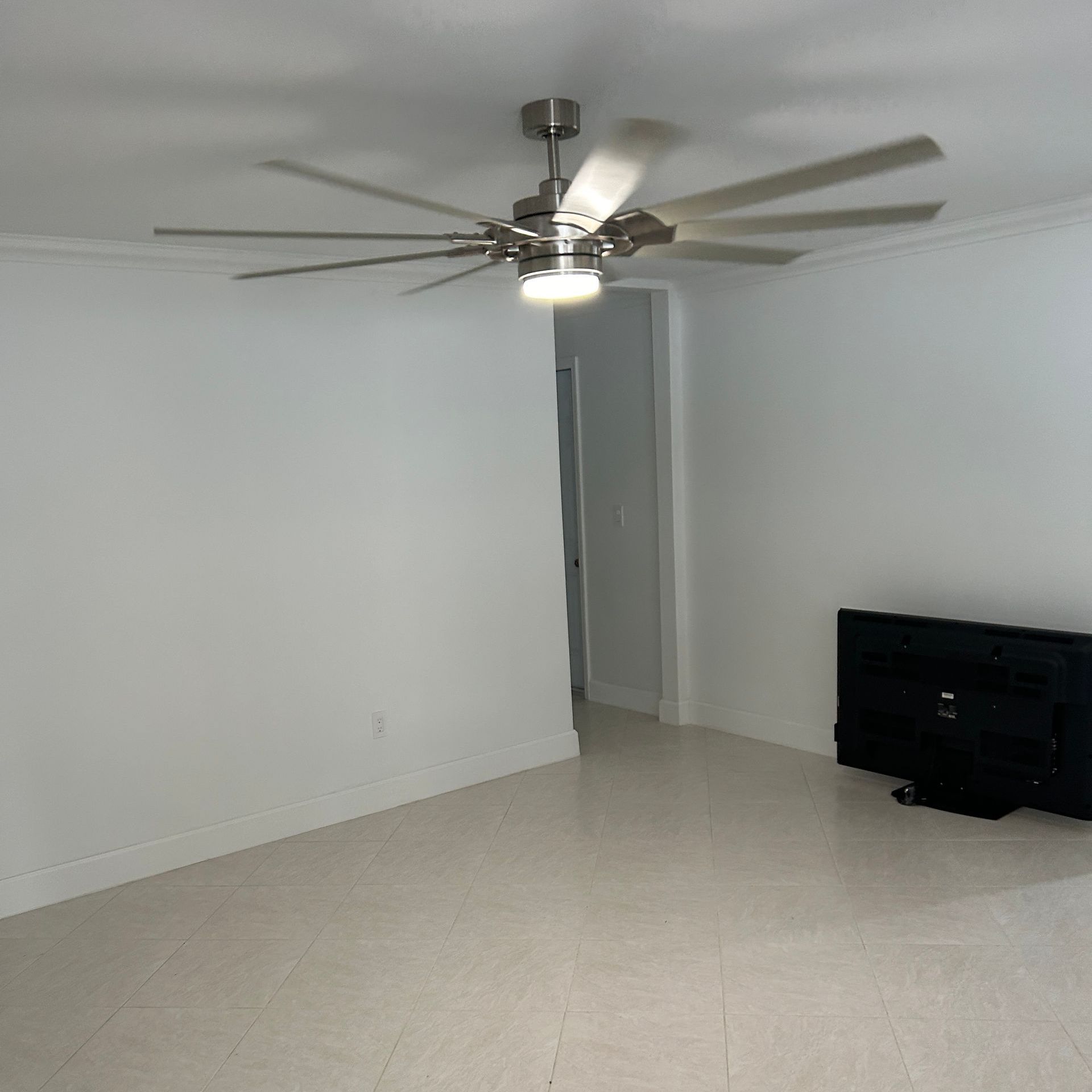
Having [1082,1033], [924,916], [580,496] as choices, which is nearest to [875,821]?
[924,916]

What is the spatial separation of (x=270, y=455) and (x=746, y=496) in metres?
2.31

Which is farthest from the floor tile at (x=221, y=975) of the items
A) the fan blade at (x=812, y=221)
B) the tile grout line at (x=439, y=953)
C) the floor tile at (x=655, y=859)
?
the fan blade at (x=812, y=221)

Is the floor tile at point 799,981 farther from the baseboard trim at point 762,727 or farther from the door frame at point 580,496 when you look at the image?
the door frame at point 580,496

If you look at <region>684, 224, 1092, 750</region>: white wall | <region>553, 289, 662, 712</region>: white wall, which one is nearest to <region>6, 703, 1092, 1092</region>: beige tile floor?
<region>684, 224, 1092, 750</region>: white wall

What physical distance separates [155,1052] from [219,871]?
114 cm

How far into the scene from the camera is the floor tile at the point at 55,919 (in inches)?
130

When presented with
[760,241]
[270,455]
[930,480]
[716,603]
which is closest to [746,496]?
[716,603]

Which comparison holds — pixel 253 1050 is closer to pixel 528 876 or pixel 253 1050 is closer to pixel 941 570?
pixel 528 876

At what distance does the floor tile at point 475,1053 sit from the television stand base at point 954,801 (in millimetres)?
1992

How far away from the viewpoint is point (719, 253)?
7.59ft

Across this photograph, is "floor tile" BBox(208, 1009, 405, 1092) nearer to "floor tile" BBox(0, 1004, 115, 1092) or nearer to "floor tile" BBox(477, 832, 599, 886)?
"floor tile" BBox(0, 1004, 115, 1092)

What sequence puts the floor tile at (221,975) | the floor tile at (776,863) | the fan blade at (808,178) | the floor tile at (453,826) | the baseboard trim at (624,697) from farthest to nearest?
the baseboard trim at (624,697), the floor tile at (453,826), the floor tile at (776,863), the floor tile at (221,975), the fan blade at (808,178)

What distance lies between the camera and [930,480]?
163 inches

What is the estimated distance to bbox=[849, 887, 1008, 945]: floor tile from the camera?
9.66 ft
